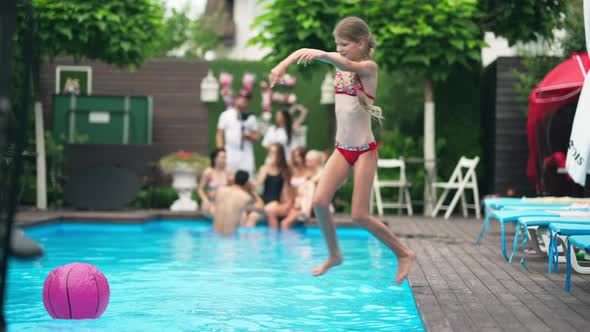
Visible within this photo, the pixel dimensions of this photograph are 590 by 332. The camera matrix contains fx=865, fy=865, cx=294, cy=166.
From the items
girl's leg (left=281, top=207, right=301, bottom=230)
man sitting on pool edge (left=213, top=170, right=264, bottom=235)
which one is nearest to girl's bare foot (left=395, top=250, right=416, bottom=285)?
man sitting on pool edge (left=213, top=170, right=264, bottom=235)

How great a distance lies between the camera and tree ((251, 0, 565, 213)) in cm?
1131

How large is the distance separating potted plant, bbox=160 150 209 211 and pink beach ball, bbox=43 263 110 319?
8.57m

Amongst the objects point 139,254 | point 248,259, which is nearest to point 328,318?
point 248,259

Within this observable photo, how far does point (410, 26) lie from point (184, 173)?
4.22 metres

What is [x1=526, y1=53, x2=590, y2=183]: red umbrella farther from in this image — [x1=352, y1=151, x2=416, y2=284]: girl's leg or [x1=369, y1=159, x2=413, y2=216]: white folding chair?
[x1=352, y1=151, x2=416, y2=284]: girl's leg

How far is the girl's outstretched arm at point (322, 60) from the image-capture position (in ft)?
13.3

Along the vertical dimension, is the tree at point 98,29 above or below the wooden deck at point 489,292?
above

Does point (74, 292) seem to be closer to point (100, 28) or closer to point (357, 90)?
point (357, 90)

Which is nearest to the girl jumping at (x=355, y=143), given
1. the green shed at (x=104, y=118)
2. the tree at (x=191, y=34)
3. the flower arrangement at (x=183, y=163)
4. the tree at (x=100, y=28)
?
the tree at (x=100, y=28)

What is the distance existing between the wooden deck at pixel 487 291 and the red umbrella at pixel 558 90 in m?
1.49

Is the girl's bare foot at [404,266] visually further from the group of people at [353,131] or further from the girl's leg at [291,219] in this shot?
the girl's leg at [291,219]

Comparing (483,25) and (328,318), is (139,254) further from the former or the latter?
(483,25)

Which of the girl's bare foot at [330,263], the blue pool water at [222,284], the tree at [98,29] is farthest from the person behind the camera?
the tree at [98,29]

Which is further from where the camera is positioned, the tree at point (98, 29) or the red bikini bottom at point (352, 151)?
the tree at point (98, 29)
